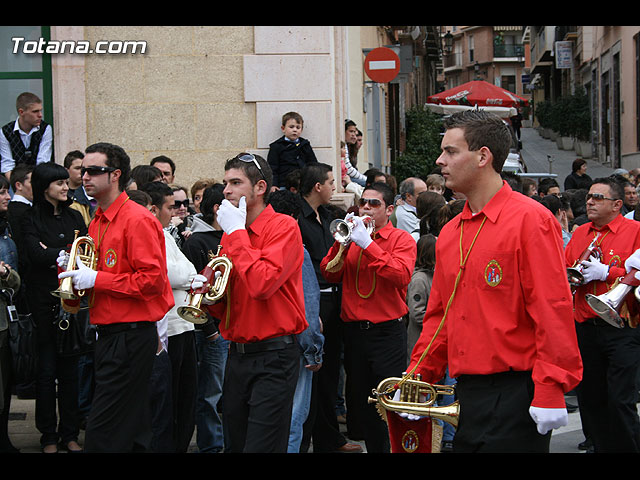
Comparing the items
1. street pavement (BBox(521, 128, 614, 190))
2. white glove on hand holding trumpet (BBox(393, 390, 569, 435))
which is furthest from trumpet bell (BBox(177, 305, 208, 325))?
street pavement (BBox(521, 128, 614, 190))

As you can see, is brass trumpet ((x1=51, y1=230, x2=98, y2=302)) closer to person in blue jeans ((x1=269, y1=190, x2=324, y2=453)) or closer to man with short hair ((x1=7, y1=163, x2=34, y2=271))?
person in blue jeans ((x1=269, y1=190, x2=324, y2=453))

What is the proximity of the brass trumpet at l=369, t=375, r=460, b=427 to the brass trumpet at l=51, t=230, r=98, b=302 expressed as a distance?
2.06 metres

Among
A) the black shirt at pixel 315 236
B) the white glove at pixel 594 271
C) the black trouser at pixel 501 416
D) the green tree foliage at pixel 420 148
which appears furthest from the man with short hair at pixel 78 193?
the green tree foliage at pixel 420 148

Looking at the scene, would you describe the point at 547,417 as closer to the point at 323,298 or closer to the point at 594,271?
the point at 594,271

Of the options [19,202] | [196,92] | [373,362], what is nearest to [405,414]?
[373,362]

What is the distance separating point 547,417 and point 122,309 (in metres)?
2.74

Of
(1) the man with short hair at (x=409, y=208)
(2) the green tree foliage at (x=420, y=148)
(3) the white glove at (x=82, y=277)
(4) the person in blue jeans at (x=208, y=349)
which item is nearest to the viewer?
(3) the white glove at (x=82, y=277)

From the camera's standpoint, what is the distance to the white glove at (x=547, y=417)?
11.9 ft

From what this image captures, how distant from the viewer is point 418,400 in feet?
13.7

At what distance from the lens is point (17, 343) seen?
661cm

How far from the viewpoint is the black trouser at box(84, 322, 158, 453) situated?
526 centimetres

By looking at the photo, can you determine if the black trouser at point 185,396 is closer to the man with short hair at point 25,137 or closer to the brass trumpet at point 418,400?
the brass trumpet at point 418,400

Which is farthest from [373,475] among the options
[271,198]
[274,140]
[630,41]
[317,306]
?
[630,41]

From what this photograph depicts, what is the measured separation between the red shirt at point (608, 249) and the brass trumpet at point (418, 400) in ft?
9.48
